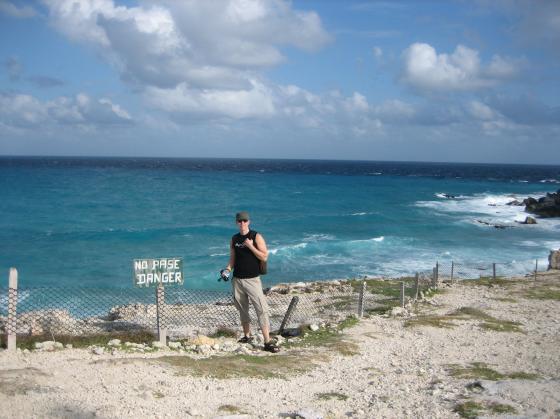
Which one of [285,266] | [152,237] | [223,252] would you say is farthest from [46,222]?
[285,266]

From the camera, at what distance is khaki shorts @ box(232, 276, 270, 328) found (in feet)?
32.1

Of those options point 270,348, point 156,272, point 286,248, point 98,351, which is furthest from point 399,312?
point 286,248

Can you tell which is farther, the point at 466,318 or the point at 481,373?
the point at 466,318

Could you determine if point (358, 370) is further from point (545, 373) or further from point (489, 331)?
point (489, 331)

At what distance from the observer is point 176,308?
19.2 metres

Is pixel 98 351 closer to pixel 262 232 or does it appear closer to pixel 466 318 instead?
pixel 466 318

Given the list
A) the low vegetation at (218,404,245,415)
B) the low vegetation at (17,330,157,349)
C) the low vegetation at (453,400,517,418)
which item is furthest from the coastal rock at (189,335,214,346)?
the low vegetation at (453,400,517,418)

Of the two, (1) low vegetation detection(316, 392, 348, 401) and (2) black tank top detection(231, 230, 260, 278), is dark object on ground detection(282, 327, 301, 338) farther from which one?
(1) low vegetation detection(316, 392, 348, 401)

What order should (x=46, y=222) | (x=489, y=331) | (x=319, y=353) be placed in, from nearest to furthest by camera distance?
(x=319, y=353), (x=489, y=331), (x=46, y=222)

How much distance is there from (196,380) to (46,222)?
4578 cm

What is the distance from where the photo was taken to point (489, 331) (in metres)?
12.8

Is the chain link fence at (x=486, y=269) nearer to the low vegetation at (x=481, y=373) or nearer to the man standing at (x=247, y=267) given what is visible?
the low vegetation at (x=481, y=373)

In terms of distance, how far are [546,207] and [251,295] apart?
197ft

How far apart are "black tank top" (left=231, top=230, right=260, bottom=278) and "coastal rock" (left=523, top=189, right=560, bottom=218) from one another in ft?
190
